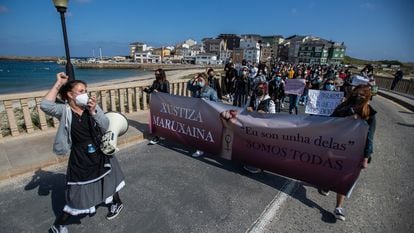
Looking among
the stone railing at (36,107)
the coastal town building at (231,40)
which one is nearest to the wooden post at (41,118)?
the stone railing at (36,107)

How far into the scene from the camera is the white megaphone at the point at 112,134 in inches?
92.7

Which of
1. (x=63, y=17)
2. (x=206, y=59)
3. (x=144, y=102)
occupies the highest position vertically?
(x=63, y=17)

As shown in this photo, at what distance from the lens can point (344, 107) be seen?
128 inches

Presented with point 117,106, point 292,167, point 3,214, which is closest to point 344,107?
point 292,167

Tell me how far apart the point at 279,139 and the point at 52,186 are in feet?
12.3

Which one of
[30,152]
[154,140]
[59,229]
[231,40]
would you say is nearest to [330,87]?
[154,140]

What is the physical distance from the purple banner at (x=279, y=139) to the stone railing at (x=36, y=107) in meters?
2.02

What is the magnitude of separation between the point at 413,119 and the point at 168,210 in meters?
10.9

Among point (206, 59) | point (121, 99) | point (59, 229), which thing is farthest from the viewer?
point (206, 59)

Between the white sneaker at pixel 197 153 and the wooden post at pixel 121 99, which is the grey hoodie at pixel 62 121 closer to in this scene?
the white sneaker at pixel 197 153

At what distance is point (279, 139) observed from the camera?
3.37 m

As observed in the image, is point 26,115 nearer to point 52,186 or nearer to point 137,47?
point 52,186

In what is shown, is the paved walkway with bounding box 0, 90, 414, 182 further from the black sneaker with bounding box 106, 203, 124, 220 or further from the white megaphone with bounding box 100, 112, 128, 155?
the white megaphone with bounding box 100, 112, 128, 155

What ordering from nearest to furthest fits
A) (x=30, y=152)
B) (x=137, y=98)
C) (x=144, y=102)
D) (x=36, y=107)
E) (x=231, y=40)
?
(x=30, y=152), (x=36, y=107), (x=137, y=98), (x=144, y=102), (x=231, y=40)
